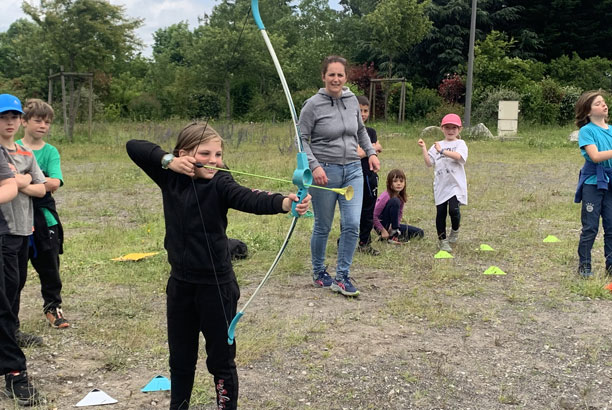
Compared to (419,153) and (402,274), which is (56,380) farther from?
(419,153)

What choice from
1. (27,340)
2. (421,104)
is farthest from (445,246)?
(421,104)

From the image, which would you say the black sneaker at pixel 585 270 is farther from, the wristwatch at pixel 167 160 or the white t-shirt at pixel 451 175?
the wristwatch at pixel 167 160

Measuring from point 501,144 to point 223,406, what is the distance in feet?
56.3

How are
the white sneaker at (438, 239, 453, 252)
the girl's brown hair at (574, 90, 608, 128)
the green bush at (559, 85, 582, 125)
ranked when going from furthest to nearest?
the green bush at (559, 85, 582, 125)
the white sneaker at (438, 239, 453, 252)
the girl's brown hair at (574, 90, 608, 128)

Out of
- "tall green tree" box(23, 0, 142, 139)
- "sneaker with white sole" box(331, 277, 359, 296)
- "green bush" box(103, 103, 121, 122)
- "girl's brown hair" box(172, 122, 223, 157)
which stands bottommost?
"sneaker with white sole" box(331, 277, 359, 296)

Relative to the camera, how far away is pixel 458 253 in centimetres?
591

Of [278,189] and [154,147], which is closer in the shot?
[154,147]

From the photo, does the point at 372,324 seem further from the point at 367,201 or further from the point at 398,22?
the point at 398,22

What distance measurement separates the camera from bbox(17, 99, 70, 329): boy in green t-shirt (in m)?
3.72

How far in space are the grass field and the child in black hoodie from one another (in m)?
0.59

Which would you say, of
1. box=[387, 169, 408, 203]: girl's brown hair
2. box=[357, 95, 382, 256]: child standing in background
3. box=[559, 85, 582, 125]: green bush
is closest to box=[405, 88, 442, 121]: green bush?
box=[559, 85, 582, 125]: green bush

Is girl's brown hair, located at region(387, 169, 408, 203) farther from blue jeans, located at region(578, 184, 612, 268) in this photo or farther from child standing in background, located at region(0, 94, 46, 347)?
child standing in background, located at region(0, 94, 46, 347)

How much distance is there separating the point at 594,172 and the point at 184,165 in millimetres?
3908

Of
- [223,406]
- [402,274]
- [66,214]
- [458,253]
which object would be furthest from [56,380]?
[66,214]
